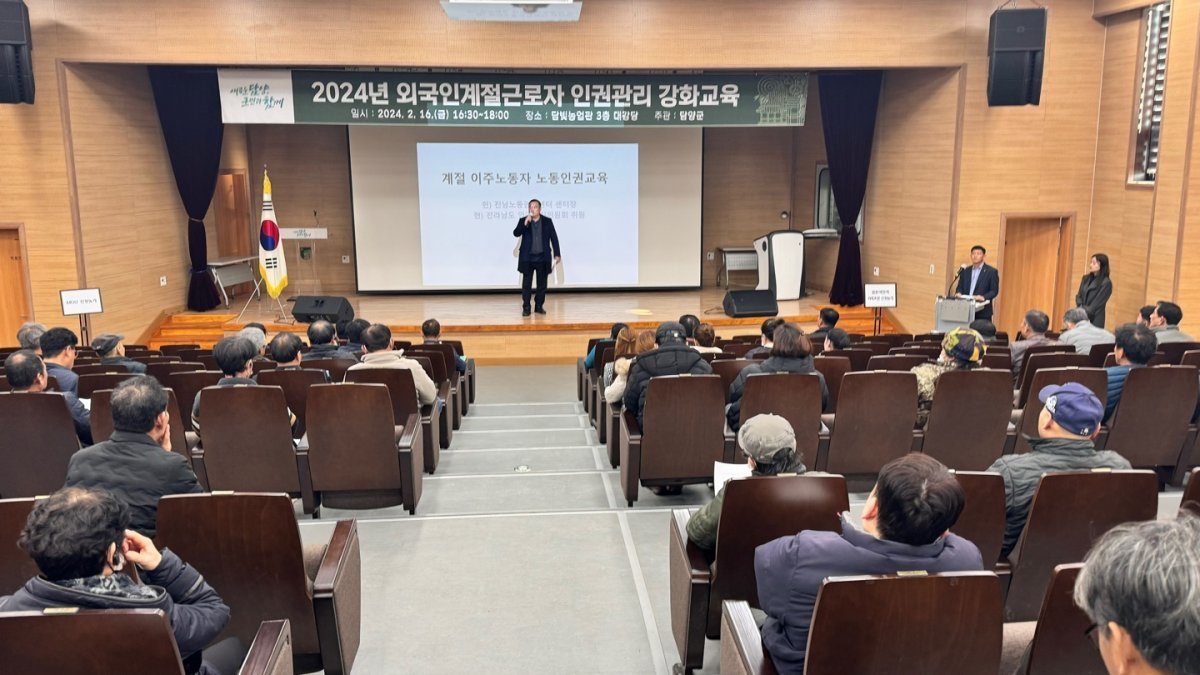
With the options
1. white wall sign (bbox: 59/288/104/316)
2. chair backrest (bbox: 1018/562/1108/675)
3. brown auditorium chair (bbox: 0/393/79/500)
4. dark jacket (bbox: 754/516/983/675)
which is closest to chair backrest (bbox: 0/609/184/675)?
dark jacket (bbox: 754/516/983/675)

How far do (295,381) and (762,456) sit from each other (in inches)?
116

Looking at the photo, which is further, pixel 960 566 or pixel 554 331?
pixel 554 331

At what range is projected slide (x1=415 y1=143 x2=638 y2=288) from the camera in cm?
1194

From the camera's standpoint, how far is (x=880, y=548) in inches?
75.6

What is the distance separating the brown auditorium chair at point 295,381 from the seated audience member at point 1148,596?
408cm

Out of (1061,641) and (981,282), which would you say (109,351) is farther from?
(981,282)

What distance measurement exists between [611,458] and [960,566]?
3385 mm

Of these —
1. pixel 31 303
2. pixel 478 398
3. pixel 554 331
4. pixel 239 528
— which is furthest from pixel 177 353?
pixel 239 528

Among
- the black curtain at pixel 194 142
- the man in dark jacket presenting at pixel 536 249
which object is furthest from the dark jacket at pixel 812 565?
the black curtain at pixel 194 142

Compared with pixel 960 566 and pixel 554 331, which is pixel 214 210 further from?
pixel 960 566

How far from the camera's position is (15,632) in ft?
5.47

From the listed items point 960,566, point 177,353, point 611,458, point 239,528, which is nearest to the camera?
point 960,566

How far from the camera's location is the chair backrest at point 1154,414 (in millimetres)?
4387

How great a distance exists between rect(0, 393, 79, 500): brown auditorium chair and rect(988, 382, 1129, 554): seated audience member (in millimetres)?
4101
